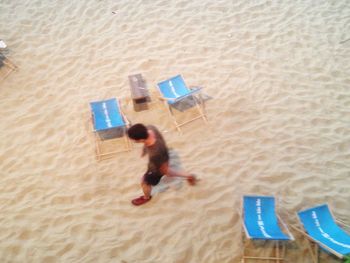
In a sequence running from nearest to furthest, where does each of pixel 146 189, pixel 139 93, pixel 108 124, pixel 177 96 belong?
pixel 146 189 < pixel 108 124 < pixel 177 96 < pixel 139 93

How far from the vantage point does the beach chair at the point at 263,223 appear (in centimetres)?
354

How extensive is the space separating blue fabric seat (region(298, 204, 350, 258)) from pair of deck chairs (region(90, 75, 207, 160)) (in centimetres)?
200

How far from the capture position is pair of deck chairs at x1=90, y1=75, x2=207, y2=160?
4.76 meters

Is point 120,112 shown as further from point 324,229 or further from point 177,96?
point 324,229

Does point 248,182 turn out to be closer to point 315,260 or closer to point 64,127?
point 315,260

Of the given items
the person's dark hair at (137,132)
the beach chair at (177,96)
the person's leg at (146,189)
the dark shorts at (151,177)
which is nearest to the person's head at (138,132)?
the person's dark hair at (137,132)

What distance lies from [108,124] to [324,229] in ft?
9.77

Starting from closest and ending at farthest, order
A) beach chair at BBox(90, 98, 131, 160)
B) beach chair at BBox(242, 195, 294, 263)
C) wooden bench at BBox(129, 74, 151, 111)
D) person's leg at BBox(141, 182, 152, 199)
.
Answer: beach chair at BBox(242, 195, 294, 263) < person's leg at BBox(141, 182, 152, 199) < beach chair at BBox(90, 98, 131, 160) < wooden bench at BBox(129, 74, 151, 111)

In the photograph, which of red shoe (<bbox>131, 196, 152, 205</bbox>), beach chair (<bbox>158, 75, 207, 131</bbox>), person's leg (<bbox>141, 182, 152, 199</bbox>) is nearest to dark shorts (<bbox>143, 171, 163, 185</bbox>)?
person's leg (<bbox>141, 182, 152, 199</bbox>)

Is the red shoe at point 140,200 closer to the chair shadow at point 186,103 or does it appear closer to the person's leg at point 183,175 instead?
the person's leg at point 183,175

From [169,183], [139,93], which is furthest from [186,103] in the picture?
[169,183]

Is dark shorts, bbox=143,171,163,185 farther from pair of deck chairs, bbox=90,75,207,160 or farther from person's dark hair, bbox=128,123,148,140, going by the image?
pair of deck chairs, bbox=90,75,207,160

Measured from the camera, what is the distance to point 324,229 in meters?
3.68

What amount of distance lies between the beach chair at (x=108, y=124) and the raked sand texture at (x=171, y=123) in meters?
0.16
